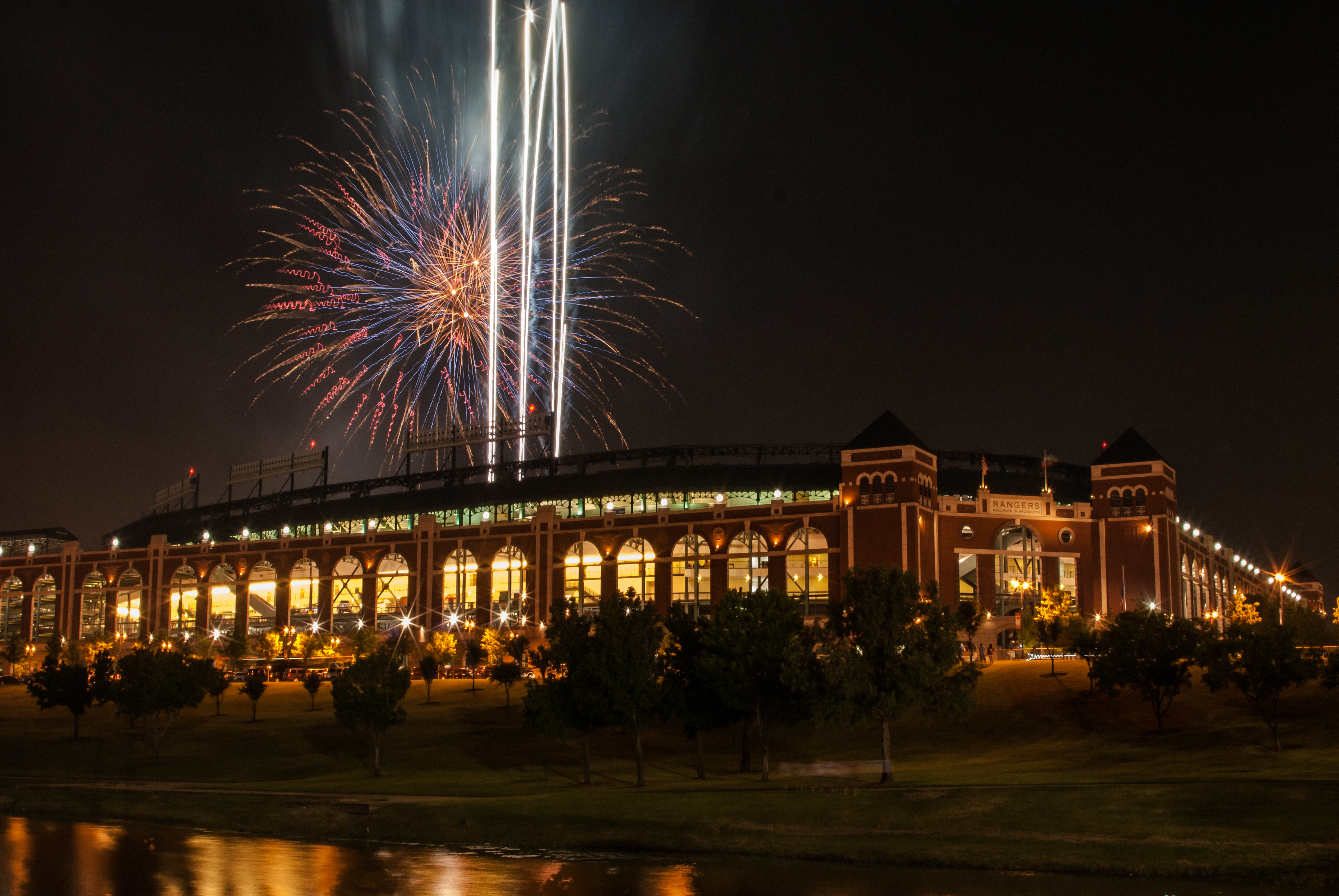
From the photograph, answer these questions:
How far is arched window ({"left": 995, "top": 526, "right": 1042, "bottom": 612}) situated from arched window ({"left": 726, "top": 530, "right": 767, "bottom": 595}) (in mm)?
21963

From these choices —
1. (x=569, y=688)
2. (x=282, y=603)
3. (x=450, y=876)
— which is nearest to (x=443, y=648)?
(x=282, y=603)

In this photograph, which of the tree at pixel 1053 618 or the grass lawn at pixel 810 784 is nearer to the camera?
the grass lawn at pixel 810 784

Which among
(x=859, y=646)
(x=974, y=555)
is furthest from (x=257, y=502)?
(x=859, y=646)

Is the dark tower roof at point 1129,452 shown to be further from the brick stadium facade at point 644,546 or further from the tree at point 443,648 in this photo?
the tree at point 443,648

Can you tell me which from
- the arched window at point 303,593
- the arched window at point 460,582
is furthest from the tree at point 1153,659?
the arched window at point 303,593

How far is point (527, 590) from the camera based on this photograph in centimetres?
13188

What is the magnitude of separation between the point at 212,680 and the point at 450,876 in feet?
177

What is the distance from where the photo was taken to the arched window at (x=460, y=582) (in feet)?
443

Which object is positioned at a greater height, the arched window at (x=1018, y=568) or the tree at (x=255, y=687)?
the arched window at (x=1018, y=568)

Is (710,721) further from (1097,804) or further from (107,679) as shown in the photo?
(107,679)

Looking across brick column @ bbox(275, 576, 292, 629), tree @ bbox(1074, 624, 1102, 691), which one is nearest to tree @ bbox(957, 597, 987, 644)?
tree @ bbox(1074, 624, 1102, 691)

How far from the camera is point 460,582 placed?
136500mm

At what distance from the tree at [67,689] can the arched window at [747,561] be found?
58015 mm

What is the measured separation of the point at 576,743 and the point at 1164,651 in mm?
34537
